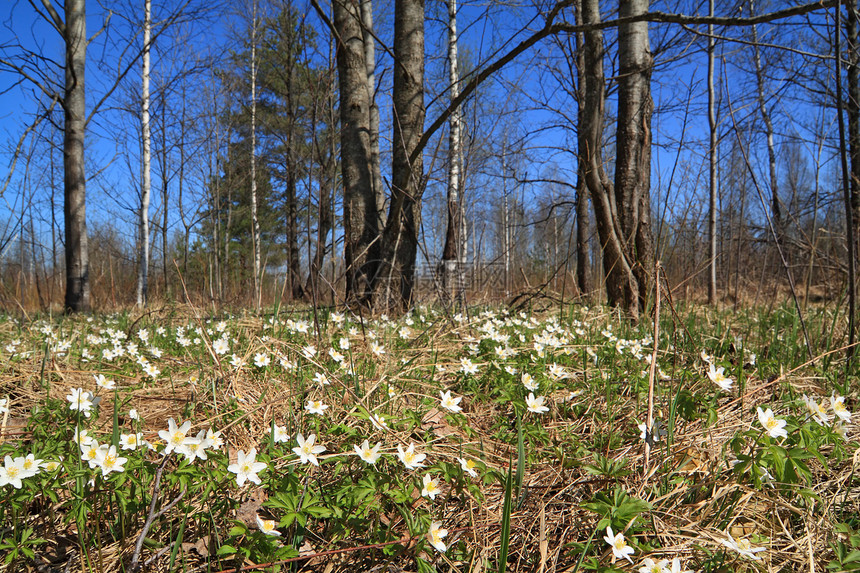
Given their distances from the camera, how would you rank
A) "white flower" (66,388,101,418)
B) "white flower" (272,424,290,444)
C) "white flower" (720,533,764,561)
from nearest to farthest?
1. "white flower" (720,533,764,561)
2. "white flower" (272,424,290,444)
3. "white flower" (66,388,101,418)

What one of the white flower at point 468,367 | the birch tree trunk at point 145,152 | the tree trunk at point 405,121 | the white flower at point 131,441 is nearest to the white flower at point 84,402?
the white flower at point 131,441

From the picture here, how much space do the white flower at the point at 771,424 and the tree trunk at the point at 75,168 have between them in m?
7.98

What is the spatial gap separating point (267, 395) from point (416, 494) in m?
0.87

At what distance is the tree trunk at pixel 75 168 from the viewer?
6590mm

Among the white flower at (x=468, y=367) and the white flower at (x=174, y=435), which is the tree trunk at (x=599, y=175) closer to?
the white flower at (x=468, y=367)

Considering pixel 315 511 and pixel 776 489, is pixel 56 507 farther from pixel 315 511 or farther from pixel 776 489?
pixel 776 489

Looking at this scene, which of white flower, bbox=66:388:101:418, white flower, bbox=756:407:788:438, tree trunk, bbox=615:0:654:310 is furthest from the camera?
tree trunk, bbox=615:0:654:310

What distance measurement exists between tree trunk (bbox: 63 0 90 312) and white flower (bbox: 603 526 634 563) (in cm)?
777

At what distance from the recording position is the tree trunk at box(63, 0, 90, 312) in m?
6.59

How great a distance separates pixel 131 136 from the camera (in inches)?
431

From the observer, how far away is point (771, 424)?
1189 mm

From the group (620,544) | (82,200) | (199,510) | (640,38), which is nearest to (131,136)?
(82,200)

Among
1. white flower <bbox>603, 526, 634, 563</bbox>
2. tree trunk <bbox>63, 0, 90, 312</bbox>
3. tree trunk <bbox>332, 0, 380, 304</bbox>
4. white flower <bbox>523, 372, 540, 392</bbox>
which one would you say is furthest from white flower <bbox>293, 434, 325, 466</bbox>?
tree trunk <bbox>63, 0, 90, 312</bbox>

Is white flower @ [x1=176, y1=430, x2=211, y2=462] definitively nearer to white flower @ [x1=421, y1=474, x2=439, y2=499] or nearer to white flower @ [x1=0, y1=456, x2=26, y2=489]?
white flower @ [x1=0, y1=456, x2=26, y2=489]
